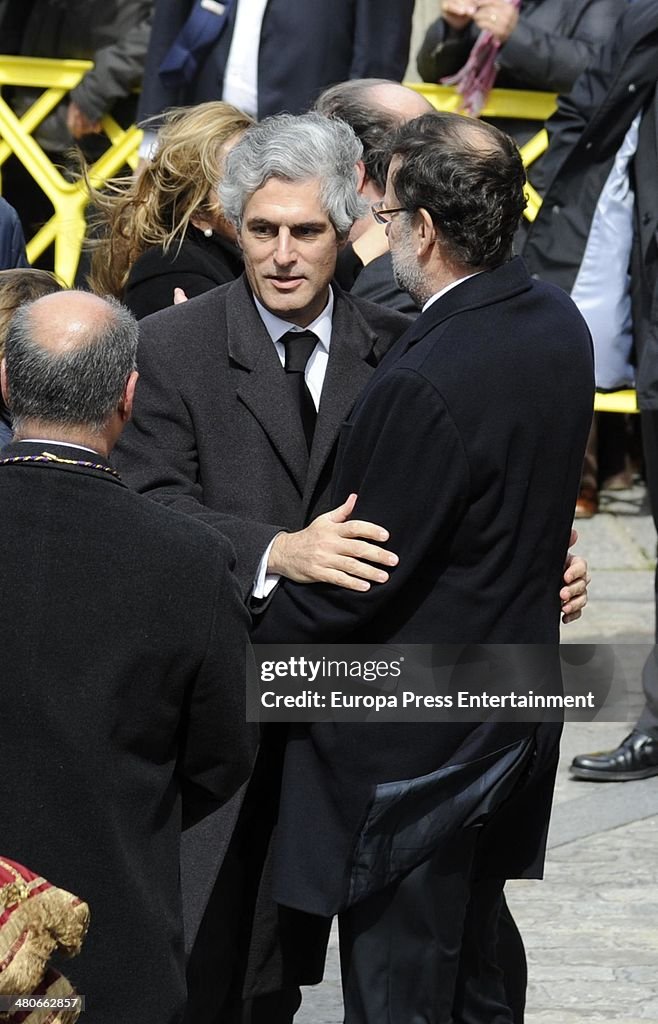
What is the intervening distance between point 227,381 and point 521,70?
13.3ft

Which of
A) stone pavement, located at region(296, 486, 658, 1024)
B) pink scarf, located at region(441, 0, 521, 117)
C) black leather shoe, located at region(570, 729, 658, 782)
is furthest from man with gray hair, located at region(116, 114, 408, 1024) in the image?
pink scarf, located at region(441, 0, 521, 117)

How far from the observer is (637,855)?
469 centimetres

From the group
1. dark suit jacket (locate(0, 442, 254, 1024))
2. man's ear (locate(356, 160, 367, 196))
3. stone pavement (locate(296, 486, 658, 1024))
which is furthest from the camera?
stone pavement (locate(296, 486, 658, 1024))

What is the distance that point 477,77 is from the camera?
7039 millimetres

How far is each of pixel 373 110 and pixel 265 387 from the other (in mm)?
898

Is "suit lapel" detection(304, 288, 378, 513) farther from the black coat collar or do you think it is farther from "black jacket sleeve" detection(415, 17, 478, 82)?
"black jacket sleeve" detection(415, 17, 478, 82)

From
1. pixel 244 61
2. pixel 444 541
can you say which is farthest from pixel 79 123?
pixel 444 541

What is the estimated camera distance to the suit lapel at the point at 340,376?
317cm

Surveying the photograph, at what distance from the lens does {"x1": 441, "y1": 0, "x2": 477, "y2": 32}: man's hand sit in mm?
6586

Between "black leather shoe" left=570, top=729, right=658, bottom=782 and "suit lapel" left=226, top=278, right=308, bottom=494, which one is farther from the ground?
"suit lapel" left=226, top=278, right=308, bottom=494

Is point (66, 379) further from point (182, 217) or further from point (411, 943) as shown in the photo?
point (182, 217)

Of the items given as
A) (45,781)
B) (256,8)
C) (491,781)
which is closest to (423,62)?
(256,8)

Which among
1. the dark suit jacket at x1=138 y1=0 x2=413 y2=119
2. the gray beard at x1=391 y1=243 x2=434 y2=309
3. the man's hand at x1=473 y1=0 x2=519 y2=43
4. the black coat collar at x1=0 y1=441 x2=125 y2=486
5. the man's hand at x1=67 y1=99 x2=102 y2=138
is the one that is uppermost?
the gray beard at x1=391 y1=243 x2=434 y2=309

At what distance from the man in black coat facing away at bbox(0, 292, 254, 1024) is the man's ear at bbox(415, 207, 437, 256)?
592mm
